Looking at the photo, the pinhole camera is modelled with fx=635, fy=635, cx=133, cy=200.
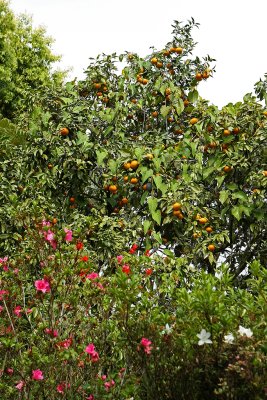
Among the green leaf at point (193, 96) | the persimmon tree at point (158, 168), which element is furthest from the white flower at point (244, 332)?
the green leaf at point (193, 96)

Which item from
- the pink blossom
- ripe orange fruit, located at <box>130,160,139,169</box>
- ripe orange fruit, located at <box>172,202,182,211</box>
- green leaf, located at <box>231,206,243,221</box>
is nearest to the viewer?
the pink blossom

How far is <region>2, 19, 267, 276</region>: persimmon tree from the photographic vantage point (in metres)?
5.86

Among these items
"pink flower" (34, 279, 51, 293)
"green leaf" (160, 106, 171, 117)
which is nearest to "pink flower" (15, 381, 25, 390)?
"pink flower" (34, 279, 51, 293)

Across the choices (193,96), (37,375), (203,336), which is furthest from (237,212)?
(203,336)

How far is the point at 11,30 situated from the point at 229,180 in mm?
16004

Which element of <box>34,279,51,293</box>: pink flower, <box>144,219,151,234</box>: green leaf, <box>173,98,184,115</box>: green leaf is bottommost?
<box>34,279,51,293</box>: pink flower

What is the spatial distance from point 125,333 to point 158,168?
9.13 ft

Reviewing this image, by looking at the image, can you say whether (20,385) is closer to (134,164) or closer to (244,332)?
(244,332)

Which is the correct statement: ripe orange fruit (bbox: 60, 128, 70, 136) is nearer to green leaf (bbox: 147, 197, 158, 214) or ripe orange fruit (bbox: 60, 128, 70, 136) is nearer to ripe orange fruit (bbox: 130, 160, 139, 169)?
ripe orange fruit (bbox: 130, 160, 139, 169)

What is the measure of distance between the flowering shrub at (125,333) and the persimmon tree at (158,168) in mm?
726

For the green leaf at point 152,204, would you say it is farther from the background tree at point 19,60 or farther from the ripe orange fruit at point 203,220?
the background tree at point 19,60

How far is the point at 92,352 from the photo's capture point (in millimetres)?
3842

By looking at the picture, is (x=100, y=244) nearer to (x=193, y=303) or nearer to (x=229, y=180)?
(x=229, y=180)

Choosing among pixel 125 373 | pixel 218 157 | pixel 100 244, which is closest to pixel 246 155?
pixel 218 157
